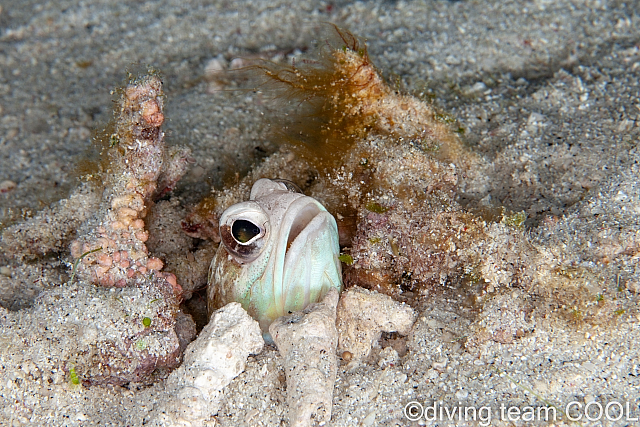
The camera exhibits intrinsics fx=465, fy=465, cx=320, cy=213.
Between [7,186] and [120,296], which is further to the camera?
[7,186]

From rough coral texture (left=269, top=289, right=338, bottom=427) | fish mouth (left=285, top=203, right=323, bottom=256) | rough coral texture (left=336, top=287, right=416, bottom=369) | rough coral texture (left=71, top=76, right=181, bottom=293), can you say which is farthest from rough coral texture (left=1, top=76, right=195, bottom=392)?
rough coral texture (left=336, top=287, right=416, bottom=369)

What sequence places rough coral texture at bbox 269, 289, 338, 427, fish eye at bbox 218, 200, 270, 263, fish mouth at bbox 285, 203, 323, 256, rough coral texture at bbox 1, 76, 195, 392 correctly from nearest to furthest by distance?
rough coral texture at bbox 269, 289, 338, 427
rough coral texture at bbox 1, 76, 195, 392
fish eye at bbox 218, 200, 270, 263
fish mouth at bbox 285, 203, 323, 256

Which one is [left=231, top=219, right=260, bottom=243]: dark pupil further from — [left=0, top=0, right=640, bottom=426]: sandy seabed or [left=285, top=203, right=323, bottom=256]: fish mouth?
[left=0, top=0, right=640, bottom=426]: sandy seabed

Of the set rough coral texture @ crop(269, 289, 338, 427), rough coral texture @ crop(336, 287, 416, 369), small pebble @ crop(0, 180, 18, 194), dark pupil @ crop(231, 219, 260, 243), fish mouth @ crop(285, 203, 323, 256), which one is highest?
dark pupil @ crop(231, 219, 260, 243)

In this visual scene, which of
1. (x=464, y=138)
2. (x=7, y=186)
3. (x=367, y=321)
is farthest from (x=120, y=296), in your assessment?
(x=464, y=138)

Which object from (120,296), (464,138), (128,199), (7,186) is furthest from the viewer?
(7,186)

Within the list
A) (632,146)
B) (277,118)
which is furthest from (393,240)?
(632,146)

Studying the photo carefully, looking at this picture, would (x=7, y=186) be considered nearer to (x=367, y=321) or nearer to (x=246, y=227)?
(x=246, y=227)
